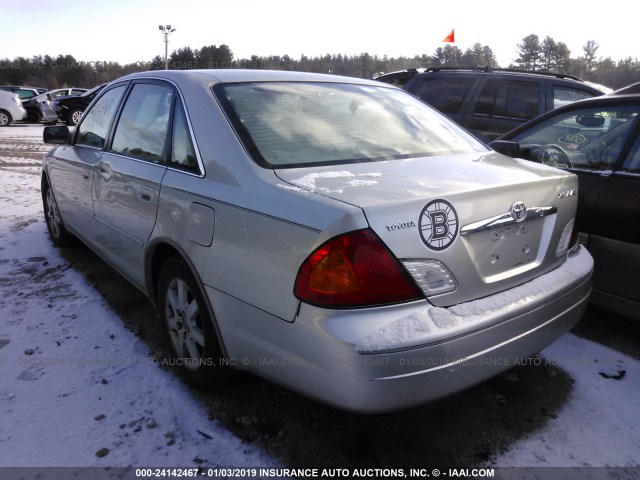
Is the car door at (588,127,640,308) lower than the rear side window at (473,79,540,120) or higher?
lower

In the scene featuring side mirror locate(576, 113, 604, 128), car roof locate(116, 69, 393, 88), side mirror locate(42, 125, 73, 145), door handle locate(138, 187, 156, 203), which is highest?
car roof locate(116, 69, 393, 88)

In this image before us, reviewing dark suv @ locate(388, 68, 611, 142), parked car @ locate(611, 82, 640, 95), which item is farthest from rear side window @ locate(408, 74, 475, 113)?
parked car @ locate(611, 82, 640, 95)

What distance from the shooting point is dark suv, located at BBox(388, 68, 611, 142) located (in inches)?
237

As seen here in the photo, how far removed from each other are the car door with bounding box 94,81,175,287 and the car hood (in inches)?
38.5

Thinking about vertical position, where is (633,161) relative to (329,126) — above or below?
below

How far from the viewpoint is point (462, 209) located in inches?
73.4

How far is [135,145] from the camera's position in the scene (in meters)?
3.04

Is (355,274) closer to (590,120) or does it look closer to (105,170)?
(105,170)

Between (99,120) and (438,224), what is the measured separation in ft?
9.53

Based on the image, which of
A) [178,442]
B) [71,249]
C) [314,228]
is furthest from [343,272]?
[71,249]

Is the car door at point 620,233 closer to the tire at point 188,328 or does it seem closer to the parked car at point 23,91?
the tire at point 188,328

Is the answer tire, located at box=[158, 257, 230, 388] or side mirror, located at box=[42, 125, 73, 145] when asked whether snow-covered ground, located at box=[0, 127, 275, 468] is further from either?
→ side mirror, located at box=[42, 125, 73, 145]

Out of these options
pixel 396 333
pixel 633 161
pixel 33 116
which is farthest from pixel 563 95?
pixel 33 116

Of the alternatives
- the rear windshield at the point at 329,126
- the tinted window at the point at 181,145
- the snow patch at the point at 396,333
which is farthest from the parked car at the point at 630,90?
the tinted window at the point at 181,145
